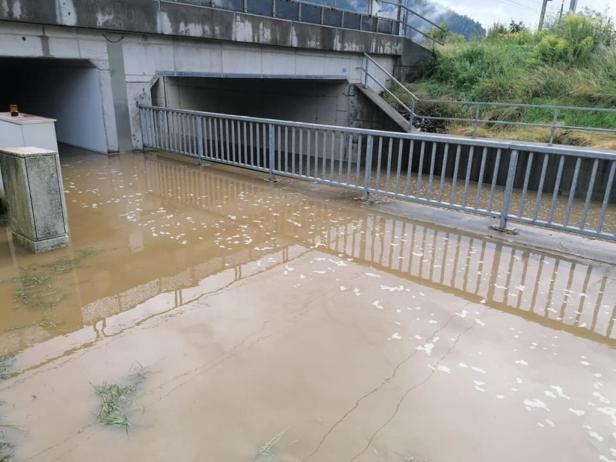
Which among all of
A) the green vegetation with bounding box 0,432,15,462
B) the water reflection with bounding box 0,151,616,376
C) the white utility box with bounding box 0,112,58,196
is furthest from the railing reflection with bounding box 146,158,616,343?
the green vegetation with bounding box 0,432,15,462

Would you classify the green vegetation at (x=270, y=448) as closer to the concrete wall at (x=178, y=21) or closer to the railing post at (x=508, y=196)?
the railing post at (x=508, y=196)

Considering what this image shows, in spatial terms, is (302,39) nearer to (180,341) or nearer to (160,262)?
(160,262)

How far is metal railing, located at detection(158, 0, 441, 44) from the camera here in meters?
10.7

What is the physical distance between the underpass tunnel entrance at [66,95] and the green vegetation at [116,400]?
814cm

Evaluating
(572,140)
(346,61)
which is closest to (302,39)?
(346,61)

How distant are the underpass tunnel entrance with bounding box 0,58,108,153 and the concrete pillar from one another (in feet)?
17.9

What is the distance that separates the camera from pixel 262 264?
4.49 m

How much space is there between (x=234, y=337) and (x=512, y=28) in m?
21.8

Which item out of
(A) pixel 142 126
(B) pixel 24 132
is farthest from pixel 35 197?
(A) pixel 142 126

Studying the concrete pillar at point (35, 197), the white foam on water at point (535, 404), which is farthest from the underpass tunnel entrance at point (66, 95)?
the white foam on water at point (535, 404)

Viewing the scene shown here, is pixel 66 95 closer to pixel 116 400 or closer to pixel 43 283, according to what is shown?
pixel 43 283

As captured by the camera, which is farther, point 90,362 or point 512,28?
point 512,28

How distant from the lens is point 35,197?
4.34 metres

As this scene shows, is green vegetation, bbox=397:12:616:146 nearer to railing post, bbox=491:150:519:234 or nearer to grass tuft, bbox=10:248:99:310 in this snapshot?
railing post, bbox=491:150:519:234
